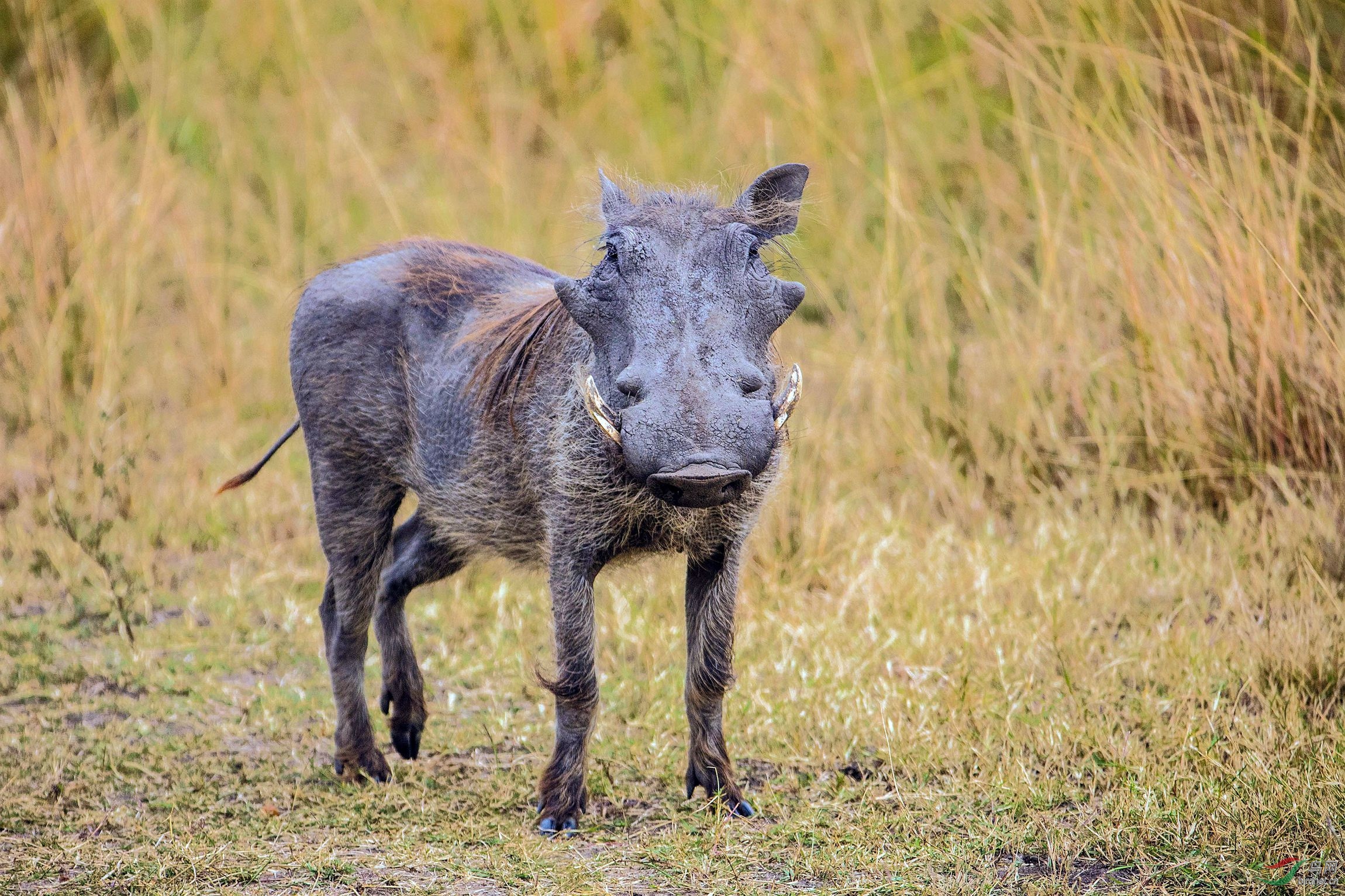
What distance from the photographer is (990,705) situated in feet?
11.5

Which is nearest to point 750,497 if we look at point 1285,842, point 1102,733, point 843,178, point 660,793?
point 660,793

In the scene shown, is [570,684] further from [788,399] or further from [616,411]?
[788,399]

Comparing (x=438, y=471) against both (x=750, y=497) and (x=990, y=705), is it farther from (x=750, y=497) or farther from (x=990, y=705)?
(x=990, y=705)

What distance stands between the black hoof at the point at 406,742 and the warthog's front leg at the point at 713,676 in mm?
757

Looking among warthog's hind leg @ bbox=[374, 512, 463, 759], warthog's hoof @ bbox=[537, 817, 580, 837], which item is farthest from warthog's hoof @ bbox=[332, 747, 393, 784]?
warthog's hoof @ bbox=[537, 817, 580, 837]

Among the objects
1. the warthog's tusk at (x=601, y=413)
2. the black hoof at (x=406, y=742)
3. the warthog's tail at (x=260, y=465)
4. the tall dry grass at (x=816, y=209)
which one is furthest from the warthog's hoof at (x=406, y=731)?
the tall dry grass at (x=816, y=209)

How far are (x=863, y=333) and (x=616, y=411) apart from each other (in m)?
3.35

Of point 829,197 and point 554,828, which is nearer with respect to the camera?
point 554,828

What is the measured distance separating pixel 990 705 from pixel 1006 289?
2585mm

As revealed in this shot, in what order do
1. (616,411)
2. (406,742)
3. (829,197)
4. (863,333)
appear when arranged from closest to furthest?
(616,411), (406,742), (829,197), (863,333)

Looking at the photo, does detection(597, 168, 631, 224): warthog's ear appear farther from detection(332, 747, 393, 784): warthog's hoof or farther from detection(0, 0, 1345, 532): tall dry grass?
detection(332, 747, 393, 784): warthog's hoof

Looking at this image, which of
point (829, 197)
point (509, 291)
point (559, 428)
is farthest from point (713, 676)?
point (829, 197)

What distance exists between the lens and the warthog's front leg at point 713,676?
312 cm

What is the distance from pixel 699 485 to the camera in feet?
8.38
